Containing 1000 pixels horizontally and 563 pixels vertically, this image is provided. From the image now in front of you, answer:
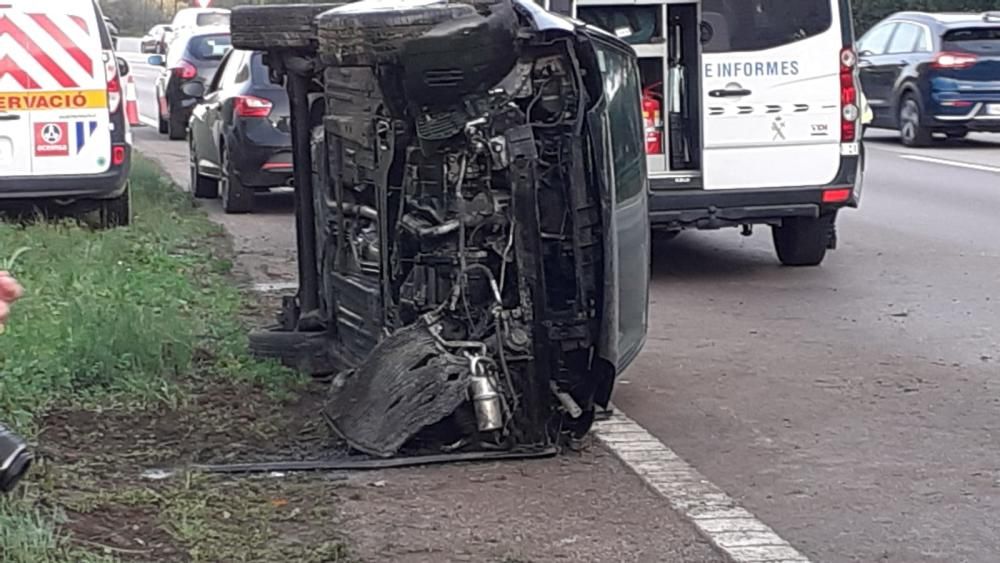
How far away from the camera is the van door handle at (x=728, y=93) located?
443 inches

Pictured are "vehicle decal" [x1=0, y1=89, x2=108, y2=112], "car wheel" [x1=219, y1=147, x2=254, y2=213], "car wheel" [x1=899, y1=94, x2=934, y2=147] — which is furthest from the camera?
"car wheel" [x1=899, y1=94, x2=934, y2=147]

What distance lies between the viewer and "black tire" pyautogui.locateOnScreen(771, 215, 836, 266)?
11.9 m

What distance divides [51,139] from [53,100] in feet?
0.95

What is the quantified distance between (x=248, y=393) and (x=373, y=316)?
83cm

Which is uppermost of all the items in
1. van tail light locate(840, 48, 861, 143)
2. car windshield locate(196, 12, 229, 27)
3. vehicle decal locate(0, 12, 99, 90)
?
vehicle decal locate(0, 12, 99, 90)

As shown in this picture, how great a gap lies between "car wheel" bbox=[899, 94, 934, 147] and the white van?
1296 cm

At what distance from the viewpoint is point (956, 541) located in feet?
18.5

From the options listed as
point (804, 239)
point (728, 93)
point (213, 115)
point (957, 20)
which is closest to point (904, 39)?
point (957, 20)

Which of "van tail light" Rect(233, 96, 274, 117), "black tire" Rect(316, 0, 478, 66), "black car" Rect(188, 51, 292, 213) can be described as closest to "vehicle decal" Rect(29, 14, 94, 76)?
"black car" Rect(188, 51, 292, 213)

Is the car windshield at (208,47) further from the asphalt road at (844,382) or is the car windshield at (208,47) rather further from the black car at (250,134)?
the asphalt road at (844,382)

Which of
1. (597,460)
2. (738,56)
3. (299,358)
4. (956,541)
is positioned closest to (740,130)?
(738,56)

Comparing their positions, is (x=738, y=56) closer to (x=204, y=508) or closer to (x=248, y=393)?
(x=248, y=393)

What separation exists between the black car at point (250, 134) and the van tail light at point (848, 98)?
5179 mm

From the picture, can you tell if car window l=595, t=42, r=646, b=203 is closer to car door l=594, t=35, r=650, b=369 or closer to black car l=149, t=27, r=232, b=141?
car door l=594, t=35, r=650, b=369
